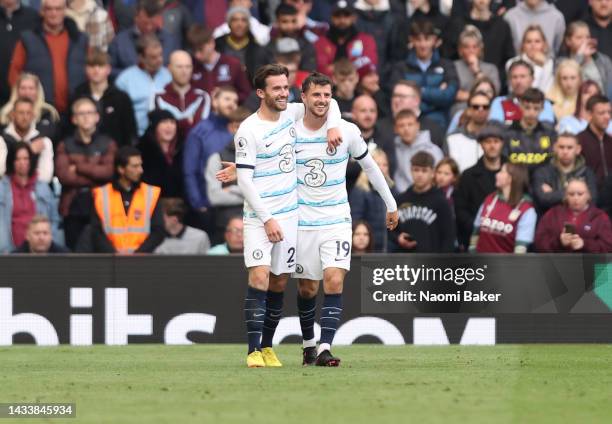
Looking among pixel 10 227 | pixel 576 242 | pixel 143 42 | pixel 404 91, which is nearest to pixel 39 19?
pixel 143 42

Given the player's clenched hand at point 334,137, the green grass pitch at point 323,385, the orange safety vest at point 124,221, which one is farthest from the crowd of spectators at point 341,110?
the player's clenched hand at point 334,137

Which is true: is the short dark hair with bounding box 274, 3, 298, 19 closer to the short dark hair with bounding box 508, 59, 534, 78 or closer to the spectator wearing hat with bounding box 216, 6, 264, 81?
the spectator wearing hat with bounding box 216, 6, 264, 81

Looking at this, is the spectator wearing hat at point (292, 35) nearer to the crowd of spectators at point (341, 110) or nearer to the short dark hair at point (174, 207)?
the crowd of spectators at point (341, 110)

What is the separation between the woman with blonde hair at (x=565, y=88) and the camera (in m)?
18.3

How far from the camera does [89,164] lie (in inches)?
685

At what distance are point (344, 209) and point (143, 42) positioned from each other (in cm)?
702

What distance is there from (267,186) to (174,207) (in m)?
5.21

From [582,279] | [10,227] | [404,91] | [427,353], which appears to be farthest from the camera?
[404,91]

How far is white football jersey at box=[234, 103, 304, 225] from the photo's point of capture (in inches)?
458

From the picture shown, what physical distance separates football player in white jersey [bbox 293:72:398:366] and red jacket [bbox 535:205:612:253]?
15.0 feet

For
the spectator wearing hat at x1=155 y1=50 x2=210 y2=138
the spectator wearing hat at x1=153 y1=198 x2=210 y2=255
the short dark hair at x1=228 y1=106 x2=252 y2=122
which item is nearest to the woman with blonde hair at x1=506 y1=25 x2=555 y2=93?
the short dark hair at x1=228 y1=106 x2=252 y2=122

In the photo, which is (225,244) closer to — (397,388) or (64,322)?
(64,322)

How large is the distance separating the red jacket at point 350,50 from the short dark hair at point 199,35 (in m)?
1.44

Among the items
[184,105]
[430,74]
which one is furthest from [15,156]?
[430,74]
